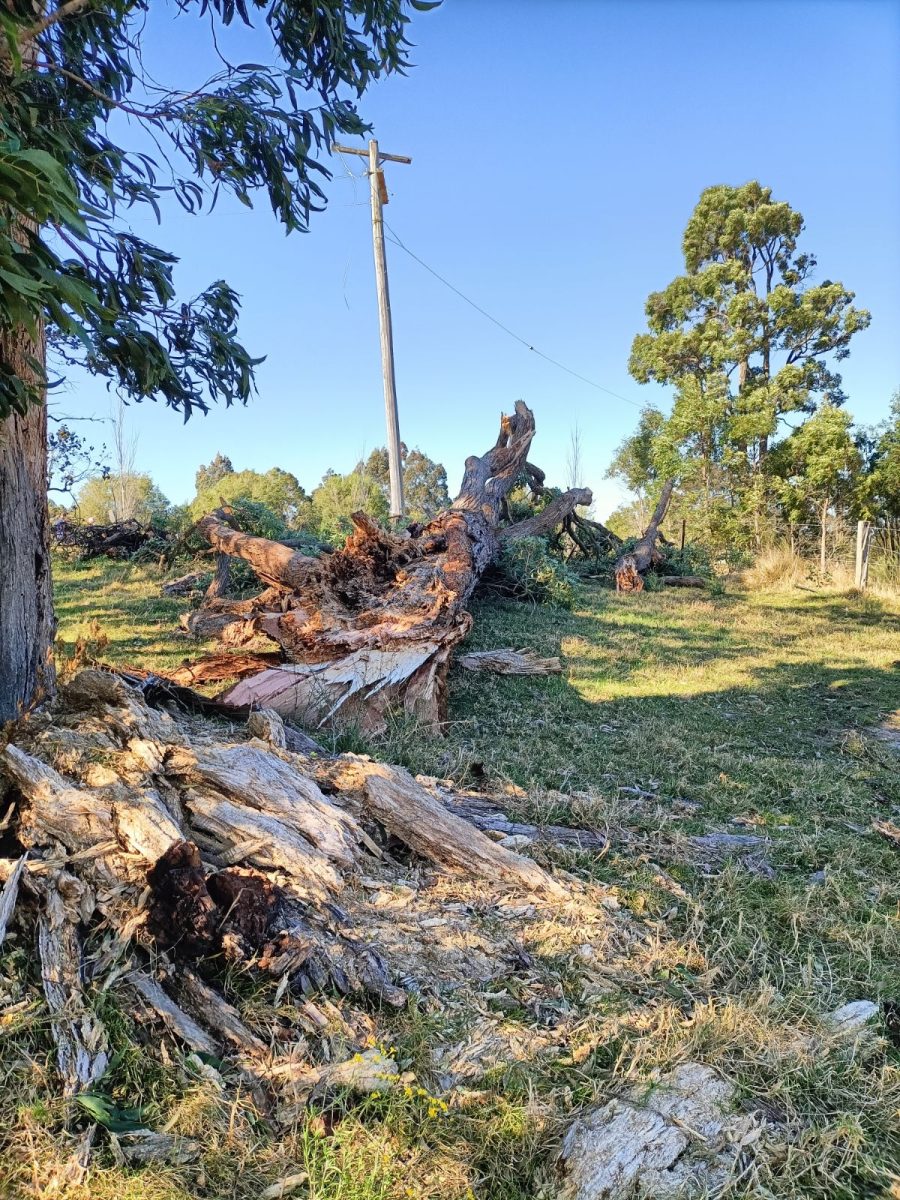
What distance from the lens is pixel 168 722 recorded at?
3012 mm

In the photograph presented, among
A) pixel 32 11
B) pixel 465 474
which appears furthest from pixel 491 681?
pixel 465 474

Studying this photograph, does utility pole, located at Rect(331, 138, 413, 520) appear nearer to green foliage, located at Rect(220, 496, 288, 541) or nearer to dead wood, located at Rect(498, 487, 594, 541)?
dead wood, located at Rect(498, 487, 594, 541)

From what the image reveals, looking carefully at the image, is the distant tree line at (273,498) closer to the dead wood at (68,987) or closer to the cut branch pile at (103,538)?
the cut branch pile at (103,538)

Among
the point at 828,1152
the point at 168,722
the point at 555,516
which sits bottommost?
the point at 828,1152

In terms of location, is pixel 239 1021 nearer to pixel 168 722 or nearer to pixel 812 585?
pixel 168 722

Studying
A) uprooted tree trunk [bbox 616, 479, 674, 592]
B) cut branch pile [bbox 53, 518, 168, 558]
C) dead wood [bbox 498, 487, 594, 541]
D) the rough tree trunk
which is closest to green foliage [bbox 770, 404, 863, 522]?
uprooted tree trunk [bbox 616, 479, 674, 592]

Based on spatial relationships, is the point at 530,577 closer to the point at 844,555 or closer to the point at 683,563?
the point at 683,563

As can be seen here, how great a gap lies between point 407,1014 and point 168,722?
5.67ft

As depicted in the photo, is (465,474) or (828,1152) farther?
(465,474)

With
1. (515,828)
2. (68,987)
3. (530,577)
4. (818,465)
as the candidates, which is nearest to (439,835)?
(515,828)

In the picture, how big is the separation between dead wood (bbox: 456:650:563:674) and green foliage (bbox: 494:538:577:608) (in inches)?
136

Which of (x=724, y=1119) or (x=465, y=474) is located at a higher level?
(x=465, y=474)

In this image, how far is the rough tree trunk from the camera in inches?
119

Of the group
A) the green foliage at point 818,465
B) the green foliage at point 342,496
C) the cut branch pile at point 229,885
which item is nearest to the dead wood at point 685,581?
the green foliage at point 818,465
